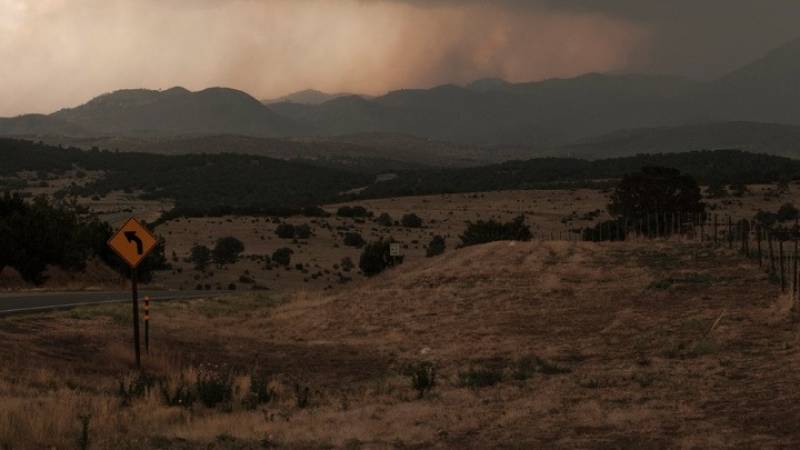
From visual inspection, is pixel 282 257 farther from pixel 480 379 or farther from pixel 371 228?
pixel 480 379

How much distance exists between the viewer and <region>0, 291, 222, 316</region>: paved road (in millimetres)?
28417

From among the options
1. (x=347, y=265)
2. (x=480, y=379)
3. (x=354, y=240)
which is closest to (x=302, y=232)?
(x=354, y=240)

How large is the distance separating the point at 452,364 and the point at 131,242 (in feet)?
28.8

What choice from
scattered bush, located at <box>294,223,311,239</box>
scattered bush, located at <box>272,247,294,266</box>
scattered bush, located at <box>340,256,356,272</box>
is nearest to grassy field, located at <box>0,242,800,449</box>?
scattered bush, located at <box>340,256,356,272</box>

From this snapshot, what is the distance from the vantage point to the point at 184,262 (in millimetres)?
74125

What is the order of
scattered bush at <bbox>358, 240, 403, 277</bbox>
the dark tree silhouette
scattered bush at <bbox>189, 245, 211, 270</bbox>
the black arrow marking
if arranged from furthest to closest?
scattered bush at <bbox>189, 245, 211, 270</bbox>
the dark tree silhouette
scattered bush at <bbox>358, 240, 403, 277</bbox>
the black arrow marking

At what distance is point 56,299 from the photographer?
3256 centimetres

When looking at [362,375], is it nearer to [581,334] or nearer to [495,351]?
[495,351]

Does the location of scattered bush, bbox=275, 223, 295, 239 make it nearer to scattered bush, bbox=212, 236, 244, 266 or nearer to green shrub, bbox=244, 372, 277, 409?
scattered bush, bbox=212, 236, 244, 266

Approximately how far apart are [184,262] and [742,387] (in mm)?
64467

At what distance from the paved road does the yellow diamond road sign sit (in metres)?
8.15

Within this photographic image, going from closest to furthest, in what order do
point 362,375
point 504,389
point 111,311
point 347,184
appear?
1. point 504,389
2. point 362,375
3. point 111,311
4. point 347,184

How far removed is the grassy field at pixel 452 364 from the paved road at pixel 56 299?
171 cm

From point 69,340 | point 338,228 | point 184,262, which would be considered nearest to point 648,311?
point 69,340
